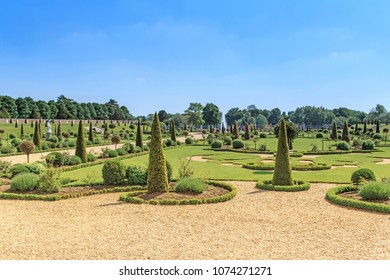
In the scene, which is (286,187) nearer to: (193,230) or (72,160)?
(193,230)

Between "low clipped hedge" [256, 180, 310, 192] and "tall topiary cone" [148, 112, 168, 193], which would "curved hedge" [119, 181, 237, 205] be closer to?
"tall topiary cone" [148, 112, 168, 193]

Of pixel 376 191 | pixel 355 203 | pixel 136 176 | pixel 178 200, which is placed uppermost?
pixel 376 191

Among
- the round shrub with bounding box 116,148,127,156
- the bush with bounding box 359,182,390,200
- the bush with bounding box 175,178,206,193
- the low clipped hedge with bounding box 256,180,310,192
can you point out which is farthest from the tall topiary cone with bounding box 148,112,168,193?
the round shrub with bounding box 116,148,127,156

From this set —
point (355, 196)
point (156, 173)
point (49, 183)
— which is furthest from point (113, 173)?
point (355, 196)

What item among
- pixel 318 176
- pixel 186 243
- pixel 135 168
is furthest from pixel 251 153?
pixel 186 243

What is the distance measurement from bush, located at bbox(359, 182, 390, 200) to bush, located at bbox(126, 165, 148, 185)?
9442 millimetres

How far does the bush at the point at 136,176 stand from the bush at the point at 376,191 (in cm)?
944

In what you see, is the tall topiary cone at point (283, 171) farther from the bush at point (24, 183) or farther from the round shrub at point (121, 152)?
the round shrub at point (121, 152)

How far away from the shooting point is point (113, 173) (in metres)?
16.5

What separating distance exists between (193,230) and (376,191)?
7.32 m

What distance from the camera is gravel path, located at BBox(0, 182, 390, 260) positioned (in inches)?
310

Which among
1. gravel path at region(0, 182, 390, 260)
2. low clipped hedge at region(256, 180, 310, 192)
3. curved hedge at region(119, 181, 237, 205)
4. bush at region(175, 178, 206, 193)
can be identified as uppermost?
bush at region(175, 178, 206, 193)

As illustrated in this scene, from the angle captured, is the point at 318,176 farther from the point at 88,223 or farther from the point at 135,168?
the point at 88,223

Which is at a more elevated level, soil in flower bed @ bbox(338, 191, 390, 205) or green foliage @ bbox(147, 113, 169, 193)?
green foliage @ bbox(147, 113, 169, 193)
